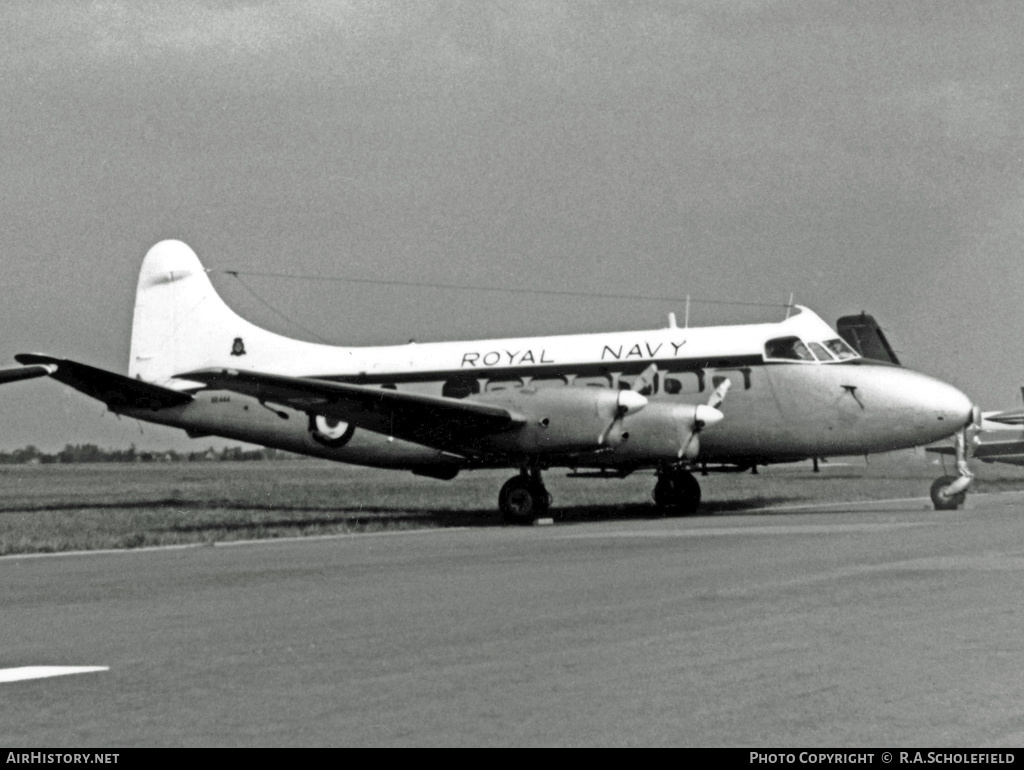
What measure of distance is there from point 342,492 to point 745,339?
18036 mm

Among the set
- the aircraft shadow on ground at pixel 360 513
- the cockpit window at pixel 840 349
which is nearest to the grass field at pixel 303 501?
the aircraft shadow on ground at pixel 360 513

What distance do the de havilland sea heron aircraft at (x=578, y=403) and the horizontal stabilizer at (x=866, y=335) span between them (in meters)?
30.9

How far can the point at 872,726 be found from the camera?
23.1ft

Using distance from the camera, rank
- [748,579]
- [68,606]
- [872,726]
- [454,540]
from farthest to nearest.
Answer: [454,540] < [748,579] < [68,606] < [872,726]

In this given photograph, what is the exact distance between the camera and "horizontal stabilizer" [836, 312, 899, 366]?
2402 inches

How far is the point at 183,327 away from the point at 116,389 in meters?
3.89

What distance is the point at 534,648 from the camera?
32.2 feet

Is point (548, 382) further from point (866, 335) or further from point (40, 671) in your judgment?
point (866, 335)

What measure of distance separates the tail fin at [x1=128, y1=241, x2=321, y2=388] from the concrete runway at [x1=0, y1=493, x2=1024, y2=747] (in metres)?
17.4

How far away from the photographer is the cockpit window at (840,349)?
29391 millimetres

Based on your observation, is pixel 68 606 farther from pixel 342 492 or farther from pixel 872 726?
pixel 342 492

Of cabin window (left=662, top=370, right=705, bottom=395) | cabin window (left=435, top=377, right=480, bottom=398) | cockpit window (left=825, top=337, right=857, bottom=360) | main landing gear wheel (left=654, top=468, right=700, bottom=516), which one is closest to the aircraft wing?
cabin window (left=435, top=377, right=480, bottom=398)

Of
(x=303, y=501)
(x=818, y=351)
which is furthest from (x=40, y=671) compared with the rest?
(x=303, y=501)

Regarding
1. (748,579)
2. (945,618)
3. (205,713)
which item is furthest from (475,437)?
(205,713)
